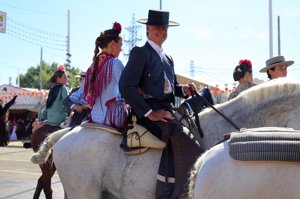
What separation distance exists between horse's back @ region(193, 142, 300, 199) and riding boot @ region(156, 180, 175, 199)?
1248mm

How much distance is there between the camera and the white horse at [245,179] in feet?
7.08

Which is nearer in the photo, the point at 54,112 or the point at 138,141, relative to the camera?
the point at 138,141

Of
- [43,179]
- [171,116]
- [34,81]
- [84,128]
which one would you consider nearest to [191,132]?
[171,116]

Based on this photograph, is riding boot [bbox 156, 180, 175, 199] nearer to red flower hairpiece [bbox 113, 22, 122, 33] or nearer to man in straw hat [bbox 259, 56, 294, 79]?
red flower hairpiece [bbox 113, 22, 122, 33]

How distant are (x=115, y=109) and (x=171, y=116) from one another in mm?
736

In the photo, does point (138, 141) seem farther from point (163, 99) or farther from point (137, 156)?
point (163, 99)

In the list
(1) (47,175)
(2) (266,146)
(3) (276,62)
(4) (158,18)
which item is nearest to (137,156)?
(4) (158,18)

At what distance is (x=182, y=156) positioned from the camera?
3703mm

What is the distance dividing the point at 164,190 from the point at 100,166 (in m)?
0.78

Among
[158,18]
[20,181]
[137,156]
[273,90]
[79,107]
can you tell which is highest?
[158,18]

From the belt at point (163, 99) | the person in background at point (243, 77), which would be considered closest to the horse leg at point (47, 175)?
the person in background at point (243, 77)

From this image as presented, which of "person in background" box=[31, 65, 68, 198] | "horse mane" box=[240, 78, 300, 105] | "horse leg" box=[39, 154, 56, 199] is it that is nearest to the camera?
"horse mane" box=[240, 78, 300, 105]

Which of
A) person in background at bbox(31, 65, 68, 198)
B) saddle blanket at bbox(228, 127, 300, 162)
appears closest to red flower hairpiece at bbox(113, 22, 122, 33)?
saddle blanket at bbox(228, 127, 300, 162)

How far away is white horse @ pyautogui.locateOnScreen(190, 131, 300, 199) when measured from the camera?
216cm
